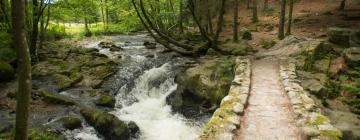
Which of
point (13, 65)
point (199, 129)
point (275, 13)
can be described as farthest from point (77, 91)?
point (275, 13)

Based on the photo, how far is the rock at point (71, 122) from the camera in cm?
953

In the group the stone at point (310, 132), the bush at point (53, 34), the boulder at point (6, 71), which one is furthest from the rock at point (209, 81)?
the bush at point (53, 34)

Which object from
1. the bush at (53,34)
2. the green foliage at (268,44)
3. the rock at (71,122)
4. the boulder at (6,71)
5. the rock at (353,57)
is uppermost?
the bush at (53,34)

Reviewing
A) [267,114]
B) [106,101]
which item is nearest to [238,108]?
[267,114]

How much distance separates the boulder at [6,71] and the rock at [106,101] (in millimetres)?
4230

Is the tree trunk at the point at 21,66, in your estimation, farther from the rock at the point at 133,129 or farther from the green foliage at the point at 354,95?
the green foliage at the point at 354,95

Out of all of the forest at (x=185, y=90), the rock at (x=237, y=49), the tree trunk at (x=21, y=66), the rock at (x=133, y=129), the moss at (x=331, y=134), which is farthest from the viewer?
the rock at (x=237, y=49)

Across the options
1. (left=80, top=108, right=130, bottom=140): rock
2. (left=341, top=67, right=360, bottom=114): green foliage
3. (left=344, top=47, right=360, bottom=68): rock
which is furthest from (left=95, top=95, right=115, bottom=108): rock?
(left=344, top=47, right=360, bottom=68): rock

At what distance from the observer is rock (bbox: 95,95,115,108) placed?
1163cm

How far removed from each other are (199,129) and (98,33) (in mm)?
27541

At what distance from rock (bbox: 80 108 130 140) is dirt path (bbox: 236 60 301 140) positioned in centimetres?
427

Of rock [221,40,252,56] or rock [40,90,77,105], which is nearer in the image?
rock [40,90,77,105]

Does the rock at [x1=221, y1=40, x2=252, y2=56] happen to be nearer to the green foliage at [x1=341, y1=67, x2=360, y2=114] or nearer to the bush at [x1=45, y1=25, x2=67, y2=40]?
the green foliage at [x1=341, y1=67, x2=360, y2=114]

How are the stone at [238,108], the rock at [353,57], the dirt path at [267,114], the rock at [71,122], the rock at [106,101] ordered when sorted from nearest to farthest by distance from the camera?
the dirt path at [267,114] < the stone at [238,108] < the rock at [71,122] < the rock at [353,57] < the rock at [106,101]
